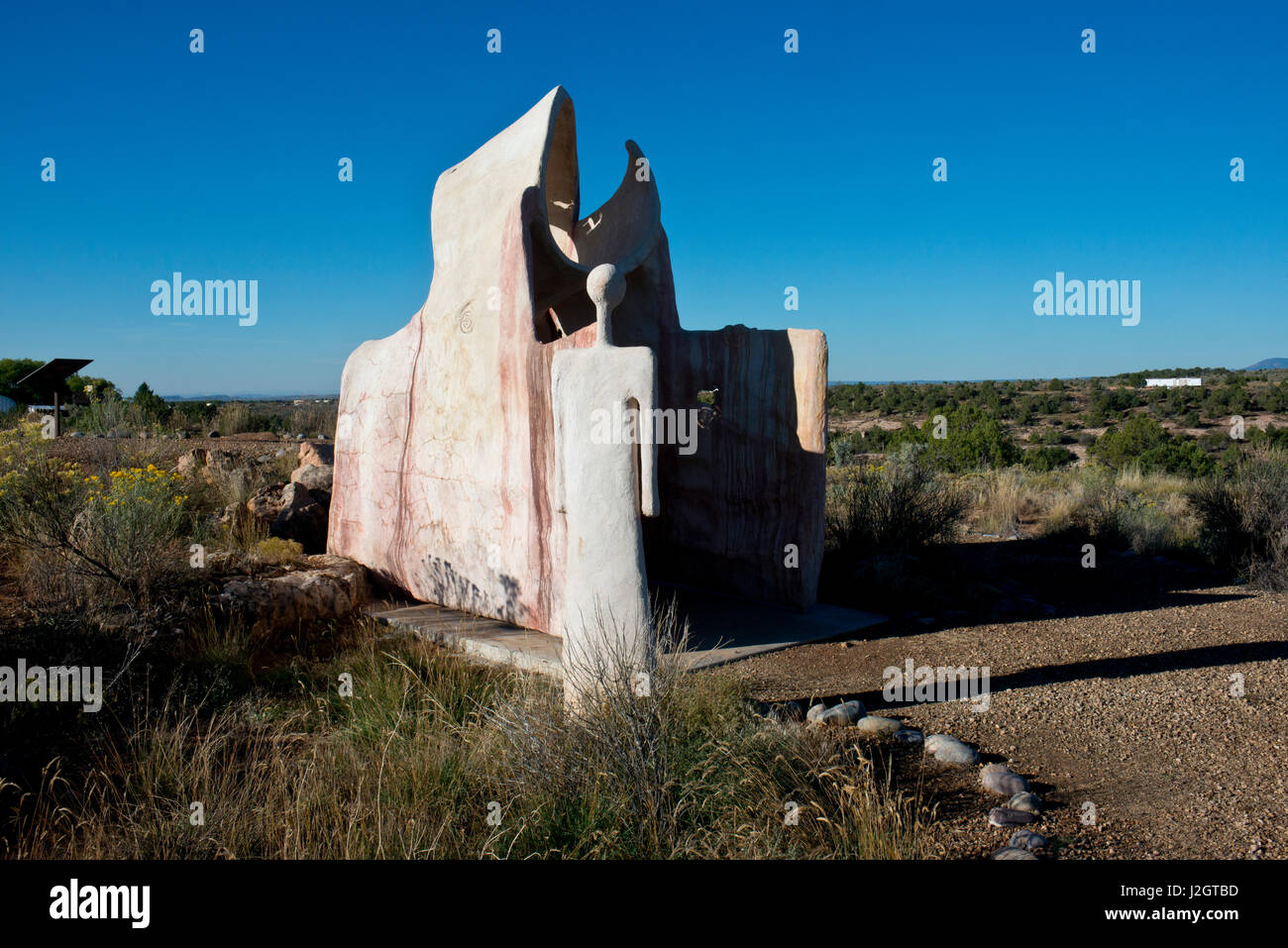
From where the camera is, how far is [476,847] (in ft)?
11.6

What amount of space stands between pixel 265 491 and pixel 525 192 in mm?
4984

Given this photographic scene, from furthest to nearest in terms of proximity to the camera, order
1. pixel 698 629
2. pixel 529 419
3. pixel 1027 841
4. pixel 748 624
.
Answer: pixel 748 624 → pixel 698 629 → pixel 529 419 → pixel 1027 841

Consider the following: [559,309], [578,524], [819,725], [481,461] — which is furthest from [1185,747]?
[559,309]

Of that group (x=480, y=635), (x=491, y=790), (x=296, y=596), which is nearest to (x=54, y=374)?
(x=296, y=596)

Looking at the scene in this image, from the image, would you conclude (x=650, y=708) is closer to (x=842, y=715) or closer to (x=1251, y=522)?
(x=842, y=715)

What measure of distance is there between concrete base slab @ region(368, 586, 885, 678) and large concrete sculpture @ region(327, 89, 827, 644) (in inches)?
6.6

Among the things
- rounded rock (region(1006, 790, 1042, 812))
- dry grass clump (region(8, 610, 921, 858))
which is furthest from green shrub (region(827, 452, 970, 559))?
rounded rock (region(1006, 790, 1042, 812))

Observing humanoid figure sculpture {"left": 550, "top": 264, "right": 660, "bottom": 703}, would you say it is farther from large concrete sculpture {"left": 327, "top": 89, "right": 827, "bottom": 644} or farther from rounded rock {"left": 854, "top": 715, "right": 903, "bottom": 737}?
rounded rock {"left": 854, "top": 715, "right": 903, "bottom": 737}

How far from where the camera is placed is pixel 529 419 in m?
6.48

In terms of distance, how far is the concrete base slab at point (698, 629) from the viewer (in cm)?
614

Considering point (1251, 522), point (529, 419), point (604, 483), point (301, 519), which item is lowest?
point (1251, 522)

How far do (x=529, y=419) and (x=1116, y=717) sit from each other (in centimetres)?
426

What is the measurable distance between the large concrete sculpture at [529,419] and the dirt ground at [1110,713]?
140 centimetres

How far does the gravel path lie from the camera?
3729mm
